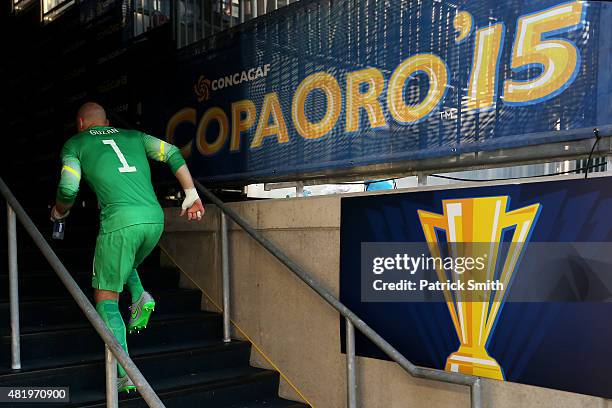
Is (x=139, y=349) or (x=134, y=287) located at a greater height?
(x=134, y=287)

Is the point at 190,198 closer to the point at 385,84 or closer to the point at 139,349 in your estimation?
the point at 139,349

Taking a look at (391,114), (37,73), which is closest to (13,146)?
(37,73)

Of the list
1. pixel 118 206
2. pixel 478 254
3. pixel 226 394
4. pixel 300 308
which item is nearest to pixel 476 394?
pixel 478 254

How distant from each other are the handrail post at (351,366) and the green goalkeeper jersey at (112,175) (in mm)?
1277

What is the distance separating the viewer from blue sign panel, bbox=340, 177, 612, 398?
277 centimetres

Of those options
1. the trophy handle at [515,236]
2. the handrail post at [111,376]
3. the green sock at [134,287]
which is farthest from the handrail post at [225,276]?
the trophy handle at [515,236]

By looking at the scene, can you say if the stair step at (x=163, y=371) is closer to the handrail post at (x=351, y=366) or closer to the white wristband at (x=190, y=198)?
the handrail post at (x=351, y=366)

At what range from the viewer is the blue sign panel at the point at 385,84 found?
9.50 ft

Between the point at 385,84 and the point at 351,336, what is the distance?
4.89 ft

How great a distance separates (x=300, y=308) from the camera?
4.09 metres

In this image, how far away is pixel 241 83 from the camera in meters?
4.65

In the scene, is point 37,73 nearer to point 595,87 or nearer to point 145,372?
point 145,372

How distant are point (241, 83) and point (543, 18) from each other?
7.76 feet

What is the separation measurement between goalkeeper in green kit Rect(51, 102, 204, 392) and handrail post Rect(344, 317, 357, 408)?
3.72ft
